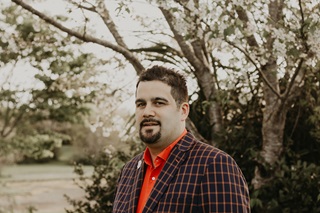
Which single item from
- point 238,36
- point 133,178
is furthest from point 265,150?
point 133,178

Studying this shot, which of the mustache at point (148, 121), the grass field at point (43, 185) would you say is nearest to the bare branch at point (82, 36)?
the mustache at point (148, 121)

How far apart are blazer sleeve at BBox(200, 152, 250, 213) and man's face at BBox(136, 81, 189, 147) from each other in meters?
0.21

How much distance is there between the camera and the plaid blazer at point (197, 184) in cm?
155

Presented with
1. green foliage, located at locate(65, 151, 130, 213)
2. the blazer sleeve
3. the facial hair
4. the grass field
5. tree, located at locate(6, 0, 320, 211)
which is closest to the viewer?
the blazer sleeve

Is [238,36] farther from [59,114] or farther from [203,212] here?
[59,114]

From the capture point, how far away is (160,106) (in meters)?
1.71

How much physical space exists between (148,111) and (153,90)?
8 cm

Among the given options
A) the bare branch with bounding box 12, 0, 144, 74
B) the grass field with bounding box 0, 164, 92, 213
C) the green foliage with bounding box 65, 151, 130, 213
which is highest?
the bare branch with bounding box 12, 0, 144, 74

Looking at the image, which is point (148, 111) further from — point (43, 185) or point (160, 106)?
point (43, 185)

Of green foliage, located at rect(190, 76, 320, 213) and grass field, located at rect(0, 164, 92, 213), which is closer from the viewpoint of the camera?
green foliage, located at rect(190, 76, 320, 213)

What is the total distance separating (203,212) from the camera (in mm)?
1555

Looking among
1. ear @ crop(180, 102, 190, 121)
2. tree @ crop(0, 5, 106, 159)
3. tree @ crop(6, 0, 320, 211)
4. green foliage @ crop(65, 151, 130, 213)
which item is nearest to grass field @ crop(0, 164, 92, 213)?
tree @ crop(0, 5, 106, 159)

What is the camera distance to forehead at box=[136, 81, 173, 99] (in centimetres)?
172

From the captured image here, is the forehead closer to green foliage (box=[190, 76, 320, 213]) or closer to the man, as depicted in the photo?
the man
